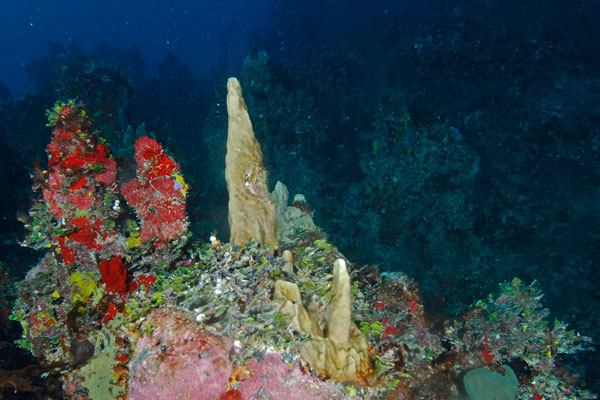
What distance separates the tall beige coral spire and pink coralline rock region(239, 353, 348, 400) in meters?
1.53

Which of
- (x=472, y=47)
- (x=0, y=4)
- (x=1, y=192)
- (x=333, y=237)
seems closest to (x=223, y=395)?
(x=333, y=237)

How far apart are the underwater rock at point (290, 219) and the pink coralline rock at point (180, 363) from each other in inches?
85.7

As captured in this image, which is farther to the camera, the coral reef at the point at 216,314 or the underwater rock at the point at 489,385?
the underwater rock at the point at 489,385

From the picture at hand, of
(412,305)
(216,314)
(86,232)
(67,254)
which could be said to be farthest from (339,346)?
(67,254)

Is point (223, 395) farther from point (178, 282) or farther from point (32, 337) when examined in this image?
point (32, 337)

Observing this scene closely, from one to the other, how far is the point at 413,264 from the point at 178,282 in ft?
19.0

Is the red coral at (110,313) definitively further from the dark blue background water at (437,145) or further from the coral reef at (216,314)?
the dark blue background water at (437,145)

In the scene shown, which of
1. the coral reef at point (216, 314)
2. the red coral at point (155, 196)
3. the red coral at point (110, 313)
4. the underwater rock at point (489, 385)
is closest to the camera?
the coral reef at point (216, 314)

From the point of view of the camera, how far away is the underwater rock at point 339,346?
8.25 feet

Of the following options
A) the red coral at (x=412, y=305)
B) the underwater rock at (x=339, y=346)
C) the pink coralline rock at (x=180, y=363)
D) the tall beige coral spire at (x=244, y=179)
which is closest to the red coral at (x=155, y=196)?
the tall beige coral spire at (x=244, y=179)

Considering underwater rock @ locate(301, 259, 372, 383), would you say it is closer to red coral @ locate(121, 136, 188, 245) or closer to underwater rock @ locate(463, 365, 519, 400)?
underwater rock @ locate(463, 365, 519, 400)

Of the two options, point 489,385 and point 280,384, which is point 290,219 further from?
point 489,385

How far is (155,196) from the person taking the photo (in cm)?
338

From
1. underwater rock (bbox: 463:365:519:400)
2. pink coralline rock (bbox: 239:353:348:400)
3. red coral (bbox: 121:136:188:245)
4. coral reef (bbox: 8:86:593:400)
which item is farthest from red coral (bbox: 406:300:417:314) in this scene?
red coral (bbox: 121:136:188:245)
